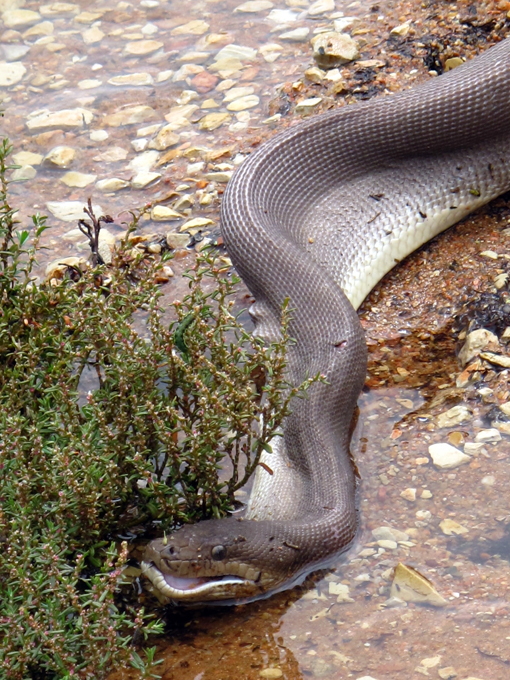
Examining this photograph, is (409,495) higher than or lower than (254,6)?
lower

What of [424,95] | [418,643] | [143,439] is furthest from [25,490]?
[424,95]

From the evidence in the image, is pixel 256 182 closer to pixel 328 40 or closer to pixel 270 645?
pixel 328 40

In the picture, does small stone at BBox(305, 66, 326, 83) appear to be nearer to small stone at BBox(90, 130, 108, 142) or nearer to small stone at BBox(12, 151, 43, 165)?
small stone at BBox(90, 130, 108, 142)

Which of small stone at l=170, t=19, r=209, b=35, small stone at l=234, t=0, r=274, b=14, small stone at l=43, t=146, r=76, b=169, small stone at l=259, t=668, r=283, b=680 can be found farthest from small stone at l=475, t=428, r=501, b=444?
small stone at l=234, t=0, r=274, b=14

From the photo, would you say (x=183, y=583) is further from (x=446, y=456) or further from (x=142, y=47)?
(x=142, y=47)

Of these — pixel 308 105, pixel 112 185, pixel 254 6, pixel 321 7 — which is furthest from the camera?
pixel 254 6

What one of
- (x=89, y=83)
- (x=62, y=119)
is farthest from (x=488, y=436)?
(x=89, y=83)

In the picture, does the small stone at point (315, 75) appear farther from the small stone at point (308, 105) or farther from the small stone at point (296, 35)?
the small stone at point (296, 35)
